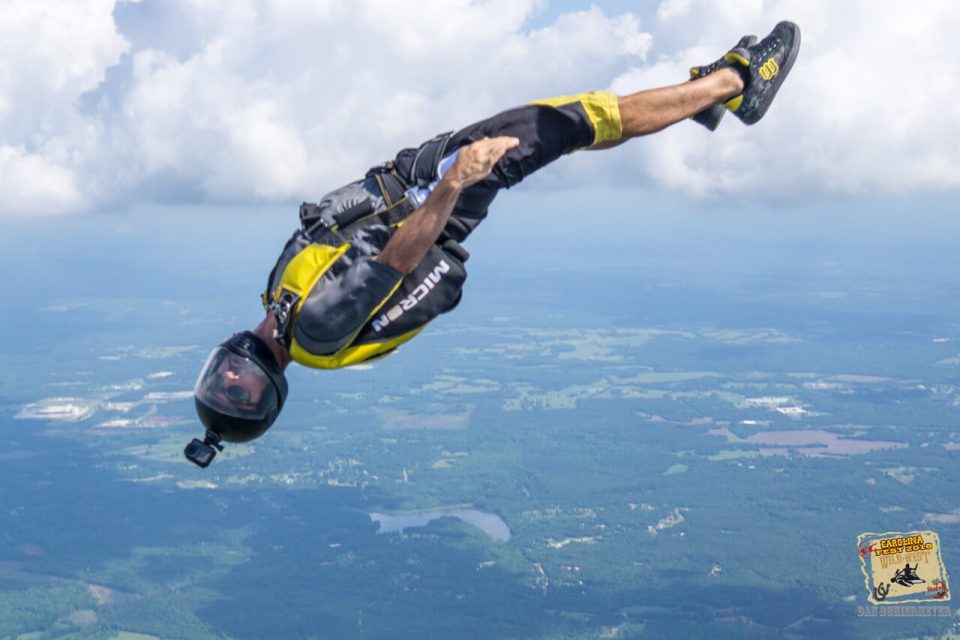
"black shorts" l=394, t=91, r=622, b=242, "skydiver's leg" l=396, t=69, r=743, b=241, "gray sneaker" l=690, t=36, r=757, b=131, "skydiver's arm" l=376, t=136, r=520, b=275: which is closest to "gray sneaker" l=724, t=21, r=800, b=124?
"gray sneaker" l=690, t=36, r=757, b=131

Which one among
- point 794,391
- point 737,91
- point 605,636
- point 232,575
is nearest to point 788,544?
point 605,636

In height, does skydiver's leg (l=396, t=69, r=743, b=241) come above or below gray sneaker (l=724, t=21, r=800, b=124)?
below

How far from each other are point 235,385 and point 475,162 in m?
1.77

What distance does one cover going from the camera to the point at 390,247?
15.4ft

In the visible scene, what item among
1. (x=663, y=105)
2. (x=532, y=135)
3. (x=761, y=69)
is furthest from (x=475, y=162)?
(x=761, y=69)

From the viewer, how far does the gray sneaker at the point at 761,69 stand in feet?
18.1

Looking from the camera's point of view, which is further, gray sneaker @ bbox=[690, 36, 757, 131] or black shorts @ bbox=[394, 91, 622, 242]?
gray sneaker @ bbox=[690, 36, 757, 131]

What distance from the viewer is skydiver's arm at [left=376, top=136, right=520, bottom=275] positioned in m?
4.46

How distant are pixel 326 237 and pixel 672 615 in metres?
79.6

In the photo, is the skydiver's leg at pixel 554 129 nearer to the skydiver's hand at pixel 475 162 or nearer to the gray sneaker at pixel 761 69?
the skydiver's hand at pixel 475 162

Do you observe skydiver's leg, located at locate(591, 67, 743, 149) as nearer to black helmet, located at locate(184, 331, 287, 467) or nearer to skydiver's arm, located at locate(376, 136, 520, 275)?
skydiver's arm, located at locate(376, 136, 520, 275)

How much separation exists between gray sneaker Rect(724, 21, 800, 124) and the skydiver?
317mm

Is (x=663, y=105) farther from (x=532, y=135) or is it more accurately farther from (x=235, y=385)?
(x=235, y=385)

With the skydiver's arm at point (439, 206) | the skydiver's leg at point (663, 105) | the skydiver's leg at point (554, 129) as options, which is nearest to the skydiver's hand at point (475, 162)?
the skydiver's arm at point (439, 206)
